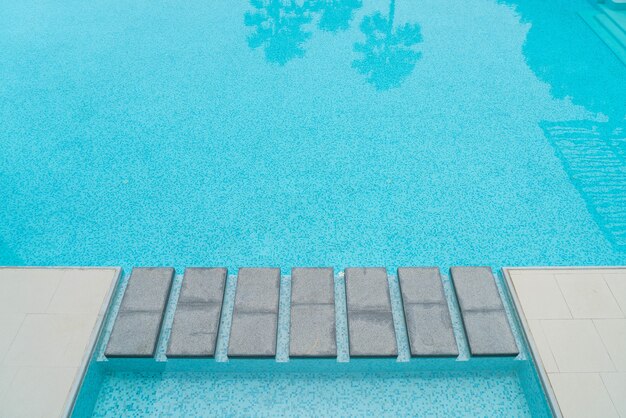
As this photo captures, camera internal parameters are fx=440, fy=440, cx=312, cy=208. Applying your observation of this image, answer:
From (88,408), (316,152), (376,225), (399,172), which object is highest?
(316,152)

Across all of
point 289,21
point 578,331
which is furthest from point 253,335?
point 289,21

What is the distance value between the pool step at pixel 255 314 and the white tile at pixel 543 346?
1.95 meters

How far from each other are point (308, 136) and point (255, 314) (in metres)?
2.76

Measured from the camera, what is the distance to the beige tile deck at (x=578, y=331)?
301cm

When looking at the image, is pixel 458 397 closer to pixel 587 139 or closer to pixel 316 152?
pixel 316 152

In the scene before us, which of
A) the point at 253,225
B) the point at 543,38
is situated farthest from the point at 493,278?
the point at 543,38

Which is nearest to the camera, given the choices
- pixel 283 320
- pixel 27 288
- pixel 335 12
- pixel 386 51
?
pixel 283 320

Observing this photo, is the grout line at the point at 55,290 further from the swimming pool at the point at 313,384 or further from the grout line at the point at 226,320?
the grout line at the point at 226,320

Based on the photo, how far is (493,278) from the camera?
3.63 m

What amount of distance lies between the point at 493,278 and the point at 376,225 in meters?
1.27

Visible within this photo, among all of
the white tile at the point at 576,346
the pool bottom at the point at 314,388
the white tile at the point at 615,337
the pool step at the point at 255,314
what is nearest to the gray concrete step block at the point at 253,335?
the pool step at the point at 255,314

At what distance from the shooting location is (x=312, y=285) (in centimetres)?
357

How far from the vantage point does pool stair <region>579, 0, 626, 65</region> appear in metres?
7.17

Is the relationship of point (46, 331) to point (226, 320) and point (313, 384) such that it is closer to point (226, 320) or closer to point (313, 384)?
point (226, 320)
